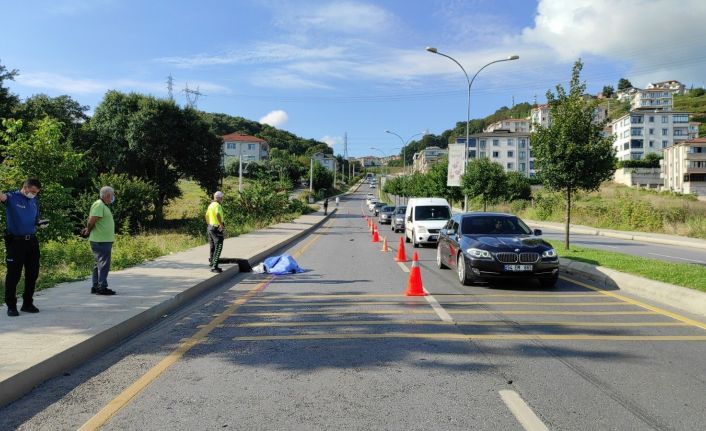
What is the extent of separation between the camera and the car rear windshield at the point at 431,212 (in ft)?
70.6

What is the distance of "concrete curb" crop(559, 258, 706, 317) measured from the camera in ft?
27.1

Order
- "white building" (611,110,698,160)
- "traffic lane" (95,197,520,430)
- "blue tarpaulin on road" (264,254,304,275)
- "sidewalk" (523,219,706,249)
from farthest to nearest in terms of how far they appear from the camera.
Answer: "white building" (611,110,698,160)
"sidewalk" (523,219,706,249)
"blue tarpaulin on road" (264,254,304,275)
"traffic lane" (95,197,520,430)

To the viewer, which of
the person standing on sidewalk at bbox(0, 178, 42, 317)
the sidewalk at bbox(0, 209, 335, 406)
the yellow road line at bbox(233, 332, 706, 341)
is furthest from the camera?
the person standing on sidewalk at bbox(0, 178, 42, 317)

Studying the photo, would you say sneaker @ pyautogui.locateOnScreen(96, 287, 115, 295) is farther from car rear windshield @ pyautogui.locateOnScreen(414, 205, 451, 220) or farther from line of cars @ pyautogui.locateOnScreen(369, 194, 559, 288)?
car rear windshield @ pyautogui.locateOnScreen(414, 205, 451, 220)

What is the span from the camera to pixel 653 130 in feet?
363

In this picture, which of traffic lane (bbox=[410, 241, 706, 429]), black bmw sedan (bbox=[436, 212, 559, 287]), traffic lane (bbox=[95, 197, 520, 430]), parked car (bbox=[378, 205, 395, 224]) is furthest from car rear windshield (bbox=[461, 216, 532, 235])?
parked car (bbox=[378, 205, 395, 224])

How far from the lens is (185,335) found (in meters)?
6.75

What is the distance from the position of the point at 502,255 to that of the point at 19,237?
25.2 ft

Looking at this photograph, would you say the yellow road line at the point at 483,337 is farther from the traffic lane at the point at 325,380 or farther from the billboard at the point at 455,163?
the billboard at the point at 455,163

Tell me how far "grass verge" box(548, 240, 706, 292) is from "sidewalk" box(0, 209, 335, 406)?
27.5ft

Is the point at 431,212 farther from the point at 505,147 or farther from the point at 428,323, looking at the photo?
the point at 505,147

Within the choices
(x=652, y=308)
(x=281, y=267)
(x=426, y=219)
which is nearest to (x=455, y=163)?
(x=426, y=219)

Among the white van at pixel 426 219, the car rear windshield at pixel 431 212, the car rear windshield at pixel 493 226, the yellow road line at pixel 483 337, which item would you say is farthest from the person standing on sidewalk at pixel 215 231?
the car rear windshield at pixel 431 212

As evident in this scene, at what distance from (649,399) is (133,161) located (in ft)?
145
